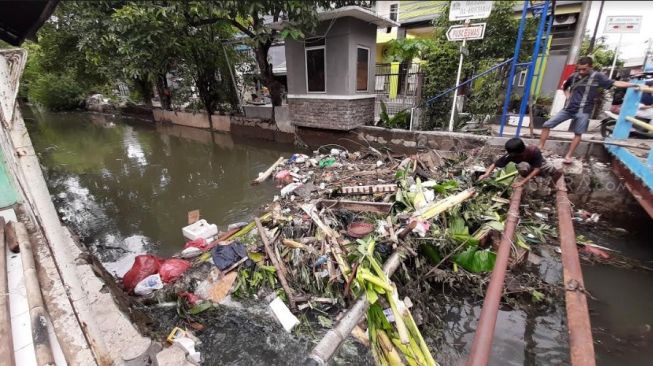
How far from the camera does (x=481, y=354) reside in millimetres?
1567

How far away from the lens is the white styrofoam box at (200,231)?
469cm

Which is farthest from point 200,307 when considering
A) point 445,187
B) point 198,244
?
point 445,187

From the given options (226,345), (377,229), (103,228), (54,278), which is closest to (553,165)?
(377,229)

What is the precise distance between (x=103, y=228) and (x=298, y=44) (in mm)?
6863

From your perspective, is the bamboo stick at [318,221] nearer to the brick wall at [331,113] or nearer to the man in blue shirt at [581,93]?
the man in blue shirt at [581,93]

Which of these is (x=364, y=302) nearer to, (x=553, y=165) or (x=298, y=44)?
(x=553, y=165)

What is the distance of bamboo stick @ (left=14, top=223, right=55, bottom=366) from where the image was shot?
60.6 inches

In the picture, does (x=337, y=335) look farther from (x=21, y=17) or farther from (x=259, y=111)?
(x=259, y=111)

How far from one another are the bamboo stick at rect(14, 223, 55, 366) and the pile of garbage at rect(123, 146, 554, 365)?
151 centimetres

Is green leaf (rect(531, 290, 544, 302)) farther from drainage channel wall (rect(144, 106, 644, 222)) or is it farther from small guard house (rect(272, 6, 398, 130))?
small guard house (rect(272, 6, 398, 130))

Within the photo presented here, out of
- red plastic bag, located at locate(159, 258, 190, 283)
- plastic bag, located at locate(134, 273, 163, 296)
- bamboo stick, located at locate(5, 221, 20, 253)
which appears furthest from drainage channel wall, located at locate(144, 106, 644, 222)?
bamboo stick, located at locate(5, 221, 20, 253)

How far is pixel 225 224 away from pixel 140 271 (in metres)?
1.80

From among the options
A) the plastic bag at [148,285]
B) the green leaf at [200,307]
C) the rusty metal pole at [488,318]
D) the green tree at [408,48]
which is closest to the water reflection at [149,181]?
the plastic bag at [148,285]

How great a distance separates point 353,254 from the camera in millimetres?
3283
